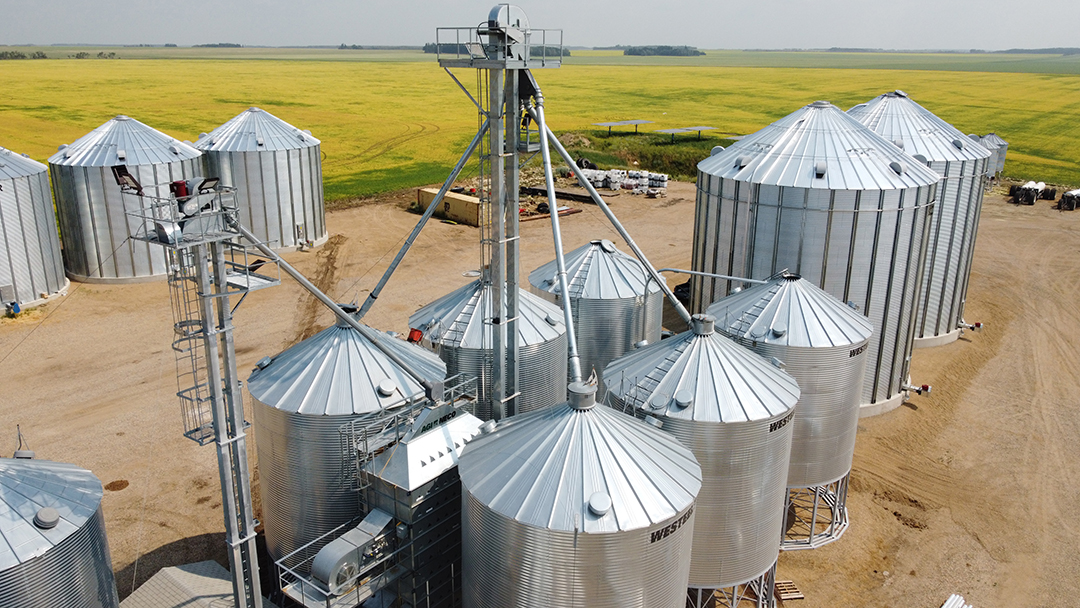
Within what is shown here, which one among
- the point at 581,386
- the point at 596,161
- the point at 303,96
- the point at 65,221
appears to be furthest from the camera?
the point at 303,96

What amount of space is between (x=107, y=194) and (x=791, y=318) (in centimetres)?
3677

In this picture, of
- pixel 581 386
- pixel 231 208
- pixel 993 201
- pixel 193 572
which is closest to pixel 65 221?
pixel 193 572

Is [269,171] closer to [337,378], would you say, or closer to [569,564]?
[337,378]

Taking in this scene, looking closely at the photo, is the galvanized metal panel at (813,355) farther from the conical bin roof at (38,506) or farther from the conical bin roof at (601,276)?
the conical bin roof at (38,506)

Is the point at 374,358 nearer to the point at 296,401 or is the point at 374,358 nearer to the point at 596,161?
the point at 296,401

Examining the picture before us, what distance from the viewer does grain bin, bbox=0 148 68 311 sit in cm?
3709

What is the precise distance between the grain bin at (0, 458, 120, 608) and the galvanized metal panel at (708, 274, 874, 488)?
16.5 metres

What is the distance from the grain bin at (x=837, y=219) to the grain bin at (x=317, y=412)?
611 inches

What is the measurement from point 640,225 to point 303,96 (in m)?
98.2

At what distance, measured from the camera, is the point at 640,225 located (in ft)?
194

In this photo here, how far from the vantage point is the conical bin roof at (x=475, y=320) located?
2091cm

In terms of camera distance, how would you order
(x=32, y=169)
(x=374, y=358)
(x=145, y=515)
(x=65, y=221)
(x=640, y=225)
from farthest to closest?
(x=640, y=225), (x=65, y=221), (x=32, y=169), (x=145, y=515), (x=374, y=358)

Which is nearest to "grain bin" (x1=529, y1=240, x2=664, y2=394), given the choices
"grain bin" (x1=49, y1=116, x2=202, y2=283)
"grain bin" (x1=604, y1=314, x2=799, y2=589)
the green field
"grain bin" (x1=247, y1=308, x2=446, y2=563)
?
"grain bin" (x1=604, y1=314, x2=799, y2=589)

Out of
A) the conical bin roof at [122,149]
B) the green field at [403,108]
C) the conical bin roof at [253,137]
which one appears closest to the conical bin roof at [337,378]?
the conical bin roof at [122,149]
